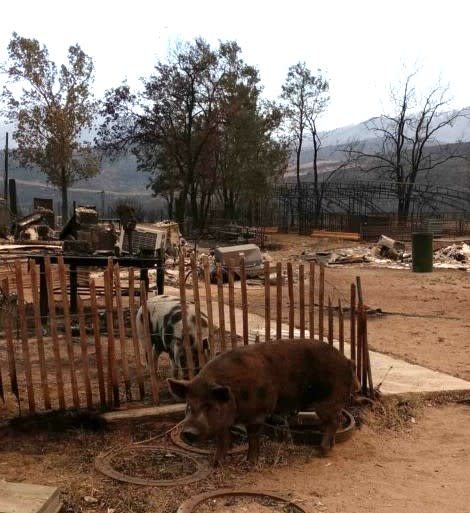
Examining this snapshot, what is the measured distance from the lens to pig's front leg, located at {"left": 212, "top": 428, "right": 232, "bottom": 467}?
454 centimetres

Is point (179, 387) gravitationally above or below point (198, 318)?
below

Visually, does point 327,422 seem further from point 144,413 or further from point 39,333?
point 39,333

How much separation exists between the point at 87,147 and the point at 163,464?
37.1m

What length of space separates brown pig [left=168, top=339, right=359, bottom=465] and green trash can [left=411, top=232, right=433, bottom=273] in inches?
627

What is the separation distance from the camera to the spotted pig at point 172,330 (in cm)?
652

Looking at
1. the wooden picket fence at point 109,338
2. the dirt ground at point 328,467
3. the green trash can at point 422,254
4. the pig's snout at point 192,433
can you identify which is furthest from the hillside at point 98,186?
the pig's snout at point 192,433

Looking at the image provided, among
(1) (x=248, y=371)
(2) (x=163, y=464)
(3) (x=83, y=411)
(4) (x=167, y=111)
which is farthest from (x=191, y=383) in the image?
(4) (x=167, y=111)

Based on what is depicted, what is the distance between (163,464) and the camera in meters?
4.85

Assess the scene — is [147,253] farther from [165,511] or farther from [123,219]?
[165,511]

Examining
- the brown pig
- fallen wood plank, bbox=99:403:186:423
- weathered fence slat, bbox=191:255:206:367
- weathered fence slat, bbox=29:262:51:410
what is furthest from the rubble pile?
weathered fence slat, bbox=29:262:51:410

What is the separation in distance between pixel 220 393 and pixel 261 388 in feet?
1.52

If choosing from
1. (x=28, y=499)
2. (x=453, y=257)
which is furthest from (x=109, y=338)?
(x=453, y=257)

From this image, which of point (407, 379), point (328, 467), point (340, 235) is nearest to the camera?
point (328, 467)

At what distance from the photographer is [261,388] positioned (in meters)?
4.71
